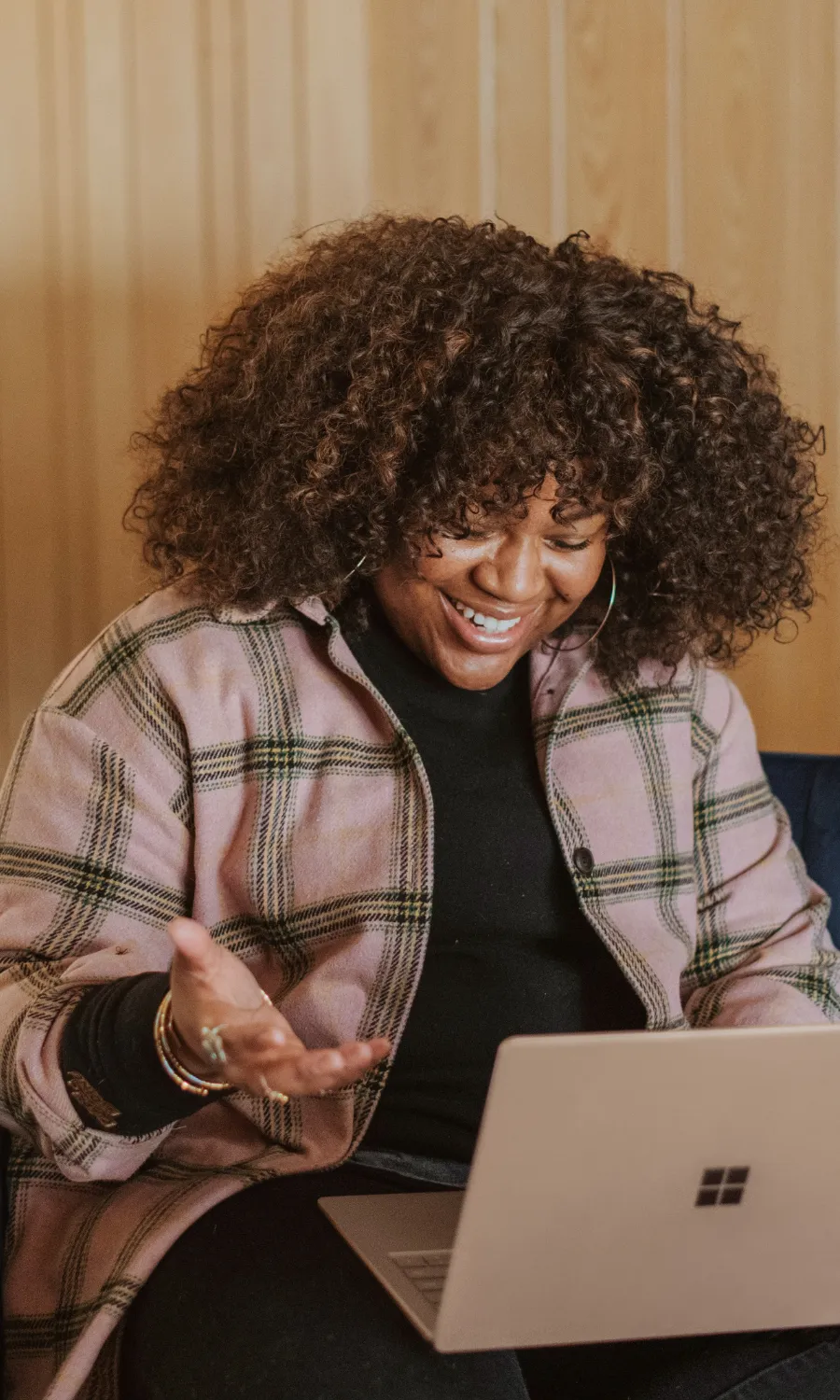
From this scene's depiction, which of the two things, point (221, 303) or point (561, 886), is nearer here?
point (561, 886)

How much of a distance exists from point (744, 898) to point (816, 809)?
0.16 m

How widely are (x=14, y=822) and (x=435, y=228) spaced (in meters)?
0.63

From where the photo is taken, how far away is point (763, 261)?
1713 mm

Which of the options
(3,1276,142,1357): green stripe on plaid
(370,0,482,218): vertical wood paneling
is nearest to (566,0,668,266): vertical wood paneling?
(370,0,482,218): vertical wood paneling

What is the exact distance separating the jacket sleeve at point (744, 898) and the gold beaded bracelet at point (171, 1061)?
1.71ft

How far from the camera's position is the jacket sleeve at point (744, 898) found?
1368 millimetres

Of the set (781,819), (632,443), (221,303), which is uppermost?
(221,303)

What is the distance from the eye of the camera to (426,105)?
1799mm

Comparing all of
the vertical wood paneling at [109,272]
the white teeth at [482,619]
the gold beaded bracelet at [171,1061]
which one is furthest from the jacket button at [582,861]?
the vertical wood paneling at [109,272]

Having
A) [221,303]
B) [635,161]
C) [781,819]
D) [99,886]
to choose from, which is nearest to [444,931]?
[99,886]

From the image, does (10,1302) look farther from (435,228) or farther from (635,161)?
(635,161)

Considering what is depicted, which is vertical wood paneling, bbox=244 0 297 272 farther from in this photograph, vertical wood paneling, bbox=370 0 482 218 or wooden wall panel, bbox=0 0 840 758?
vertical wood paneling, bbox=370 0 482 218

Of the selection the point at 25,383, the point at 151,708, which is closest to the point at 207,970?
the point at 151,708

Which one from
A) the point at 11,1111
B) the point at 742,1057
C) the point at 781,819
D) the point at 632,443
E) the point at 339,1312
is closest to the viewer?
the point at 742,1057
